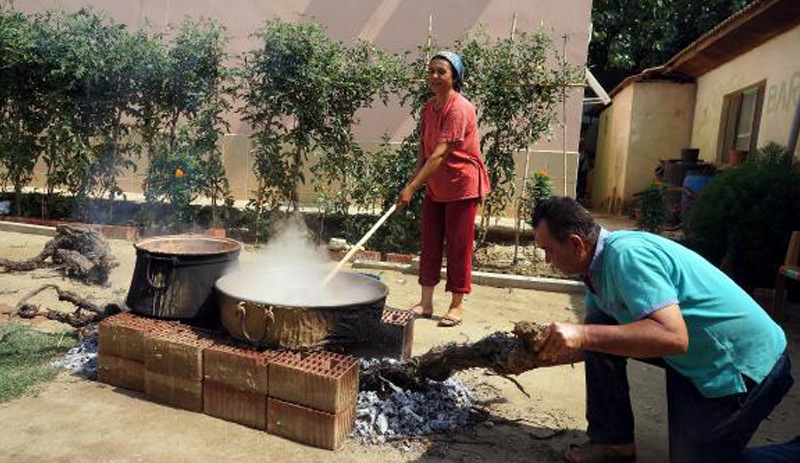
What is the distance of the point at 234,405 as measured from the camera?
9.87ft

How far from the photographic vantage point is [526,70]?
6.53 metres

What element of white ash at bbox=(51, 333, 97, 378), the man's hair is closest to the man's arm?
the man's hair

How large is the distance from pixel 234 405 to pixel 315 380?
54 centimetres

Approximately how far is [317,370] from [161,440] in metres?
0.79

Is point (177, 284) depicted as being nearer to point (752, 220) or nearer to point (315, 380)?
point (315, 380)

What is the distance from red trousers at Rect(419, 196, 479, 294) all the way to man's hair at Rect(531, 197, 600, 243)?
2257mm

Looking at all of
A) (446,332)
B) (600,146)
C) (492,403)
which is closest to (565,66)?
(446,332)

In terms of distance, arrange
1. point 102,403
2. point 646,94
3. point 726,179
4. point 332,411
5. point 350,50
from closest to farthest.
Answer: point 332,411 < point 102,403 < point 726,179 < point 350,50 < point 646,94

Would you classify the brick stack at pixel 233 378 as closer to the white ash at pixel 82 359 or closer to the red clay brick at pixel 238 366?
the red clay brick at pixel 238 366

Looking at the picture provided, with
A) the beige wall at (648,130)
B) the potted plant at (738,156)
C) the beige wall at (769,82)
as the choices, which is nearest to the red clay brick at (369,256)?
the beige wall at (769,82)

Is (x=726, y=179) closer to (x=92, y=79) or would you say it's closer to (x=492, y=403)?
(x=492, y=403)

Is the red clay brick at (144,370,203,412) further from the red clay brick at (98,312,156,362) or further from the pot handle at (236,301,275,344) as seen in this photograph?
the pot handle at (236,301,275,344)

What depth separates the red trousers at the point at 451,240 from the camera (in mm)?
4535

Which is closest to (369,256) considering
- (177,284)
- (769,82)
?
(177,284)
